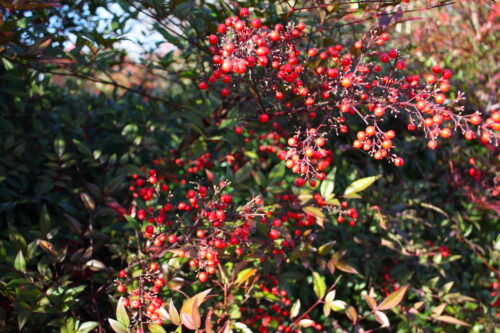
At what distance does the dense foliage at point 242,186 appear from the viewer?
161 centimetres

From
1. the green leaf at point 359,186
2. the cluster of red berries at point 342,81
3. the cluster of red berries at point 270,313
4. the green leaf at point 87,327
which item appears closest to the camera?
the cluster of red berries at point 342,81

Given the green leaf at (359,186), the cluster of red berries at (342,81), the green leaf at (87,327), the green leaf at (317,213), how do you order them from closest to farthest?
1. the cluster of red berries at (342,81)
2. the green leaf at (87,327)
3. the green leaf at (317,213)
4. the green leaf at (359,186)

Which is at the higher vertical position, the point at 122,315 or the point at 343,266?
the point at 122,315

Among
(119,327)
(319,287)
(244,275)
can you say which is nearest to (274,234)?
(244,275)

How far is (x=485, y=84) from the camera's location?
3.54 m

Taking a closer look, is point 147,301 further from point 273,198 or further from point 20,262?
point 273,198

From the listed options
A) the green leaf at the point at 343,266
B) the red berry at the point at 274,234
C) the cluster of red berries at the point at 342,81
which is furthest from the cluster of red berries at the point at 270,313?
the cluster of red berries at the point at 342,81

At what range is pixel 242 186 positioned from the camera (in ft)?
6.77

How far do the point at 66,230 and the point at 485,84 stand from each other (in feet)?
11.3

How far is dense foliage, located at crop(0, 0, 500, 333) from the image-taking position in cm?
161

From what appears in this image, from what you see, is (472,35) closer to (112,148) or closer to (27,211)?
(112,148)

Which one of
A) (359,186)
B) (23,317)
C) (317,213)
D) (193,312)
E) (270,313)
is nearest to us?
(193,312)

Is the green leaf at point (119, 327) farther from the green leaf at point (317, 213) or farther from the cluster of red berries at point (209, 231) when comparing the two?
the green leaf at point (317, 213)

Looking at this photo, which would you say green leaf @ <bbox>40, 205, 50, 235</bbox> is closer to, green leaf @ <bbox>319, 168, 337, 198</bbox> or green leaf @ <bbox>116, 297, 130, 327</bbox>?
green leaf @ <bbox>116, 297, 130, 327</bbox>
